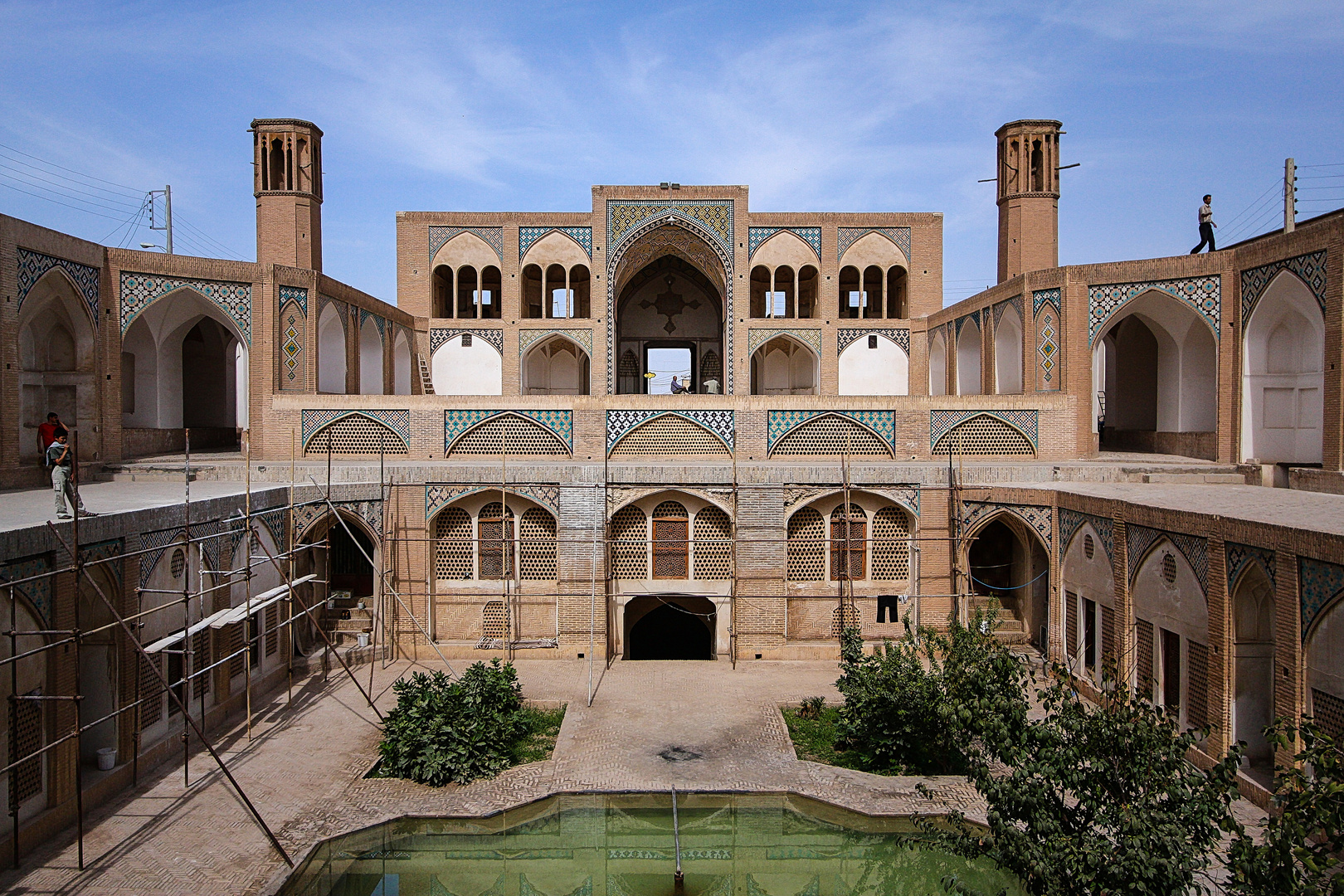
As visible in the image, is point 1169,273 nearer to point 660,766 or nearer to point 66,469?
point 660,766

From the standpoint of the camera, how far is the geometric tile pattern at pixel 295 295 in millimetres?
12312

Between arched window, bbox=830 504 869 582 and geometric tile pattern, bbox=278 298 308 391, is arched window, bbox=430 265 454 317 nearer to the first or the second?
geometric tile pattern, bbox=278 298 308 391

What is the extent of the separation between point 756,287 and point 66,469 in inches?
625

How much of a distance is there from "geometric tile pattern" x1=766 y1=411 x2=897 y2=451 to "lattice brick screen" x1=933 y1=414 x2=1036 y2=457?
0.64 metres

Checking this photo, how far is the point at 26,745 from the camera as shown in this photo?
545 cm

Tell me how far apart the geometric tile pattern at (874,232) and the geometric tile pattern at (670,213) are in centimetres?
279

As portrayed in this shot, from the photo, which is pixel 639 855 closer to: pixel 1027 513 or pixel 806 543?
pixel 806 543

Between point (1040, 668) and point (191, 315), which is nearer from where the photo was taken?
point (1040, 668)

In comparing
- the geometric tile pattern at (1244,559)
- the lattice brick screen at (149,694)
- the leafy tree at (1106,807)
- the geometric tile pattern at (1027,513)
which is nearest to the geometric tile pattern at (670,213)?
the geometric tile pattern at (1027,513)

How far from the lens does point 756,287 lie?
20.0m

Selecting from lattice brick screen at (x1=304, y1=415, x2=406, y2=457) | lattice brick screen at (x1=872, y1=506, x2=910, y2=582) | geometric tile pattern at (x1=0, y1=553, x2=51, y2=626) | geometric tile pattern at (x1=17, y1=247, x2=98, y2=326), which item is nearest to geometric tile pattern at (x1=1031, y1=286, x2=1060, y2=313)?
lattice brick screen at (x1=872, y1=506, x2=910, y2=582)

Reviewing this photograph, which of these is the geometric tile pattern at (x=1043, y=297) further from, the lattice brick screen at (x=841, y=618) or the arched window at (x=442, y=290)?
the arched window at (x=442, y=290)

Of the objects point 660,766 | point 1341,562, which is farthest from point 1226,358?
point 660,766

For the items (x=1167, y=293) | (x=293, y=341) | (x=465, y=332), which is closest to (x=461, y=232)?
(x=465, y=332)
